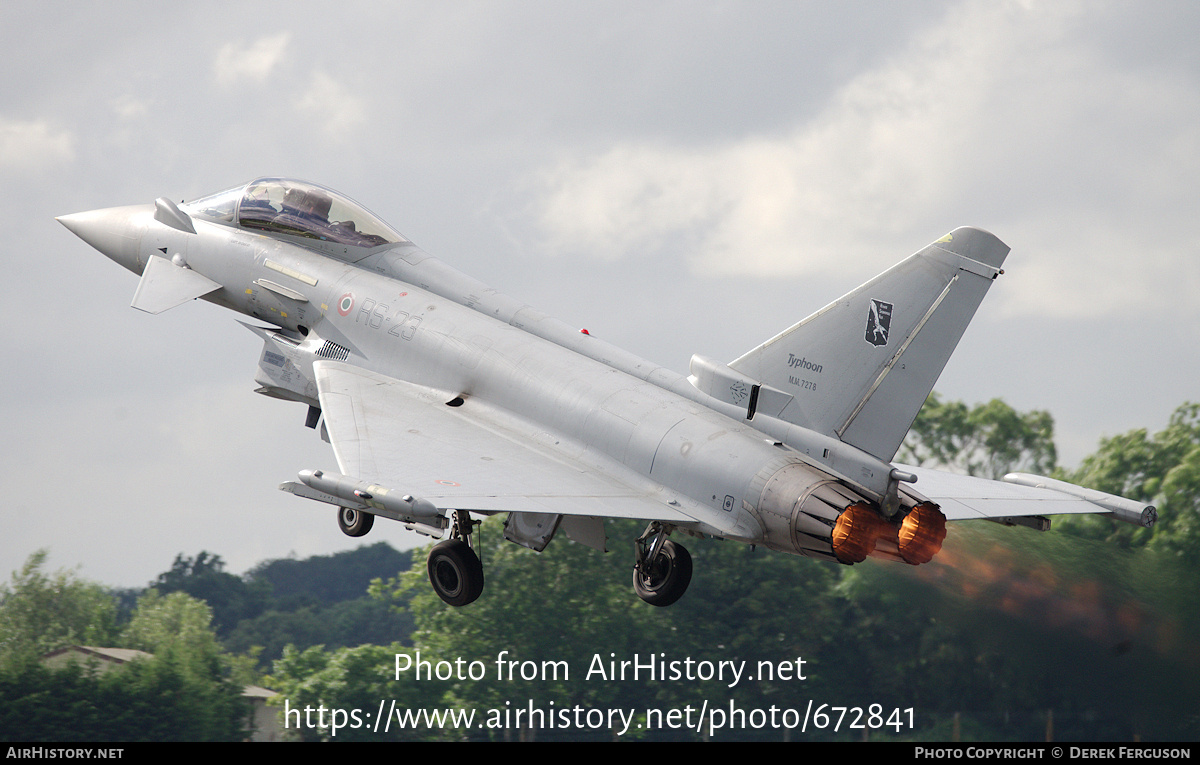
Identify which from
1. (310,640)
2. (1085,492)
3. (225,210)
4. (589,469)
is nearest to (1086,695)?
(1085,492)

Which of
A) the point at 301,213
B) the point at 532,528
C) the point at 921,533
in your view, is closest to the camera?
the point at 921,533

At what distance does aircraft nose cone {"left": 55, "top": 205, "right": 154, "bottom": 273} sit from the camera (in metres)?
18.3

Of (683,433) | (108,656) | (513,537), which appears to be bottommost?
(108,656)

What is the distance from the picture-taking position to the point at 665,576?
14203mm

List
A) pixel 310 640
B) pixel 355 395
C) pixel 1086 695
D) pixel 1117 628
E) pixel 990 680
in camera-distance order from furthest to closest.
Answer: pixel 310 640 < pixel 990 680 < pixel 1086 695 < pixel 1117 628 < pixel 355 395

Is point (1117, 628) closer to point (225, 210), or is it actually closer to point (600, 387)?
point (600, 387)

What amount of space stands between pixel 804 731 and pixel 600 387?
30.9 meters

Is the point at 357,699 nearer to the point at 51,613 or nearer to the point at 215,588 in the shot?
the point at 51,613

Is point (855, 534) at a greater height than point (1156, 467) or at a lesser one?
lesser

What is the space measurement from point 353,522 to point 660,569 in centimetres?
454

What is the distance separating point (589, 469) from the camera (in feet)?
43.9

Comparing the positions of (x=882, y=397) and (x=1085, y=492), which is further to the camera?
(x=1085, y=492)

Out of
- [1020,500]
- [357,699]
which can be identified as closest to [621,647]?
[357,699]

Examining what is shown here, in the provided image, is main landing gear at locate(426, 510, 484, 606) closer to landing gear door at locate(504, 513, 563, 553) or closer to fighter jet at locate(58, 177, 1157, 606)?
fighter jet at locate(58, 177, 1157, 606)
